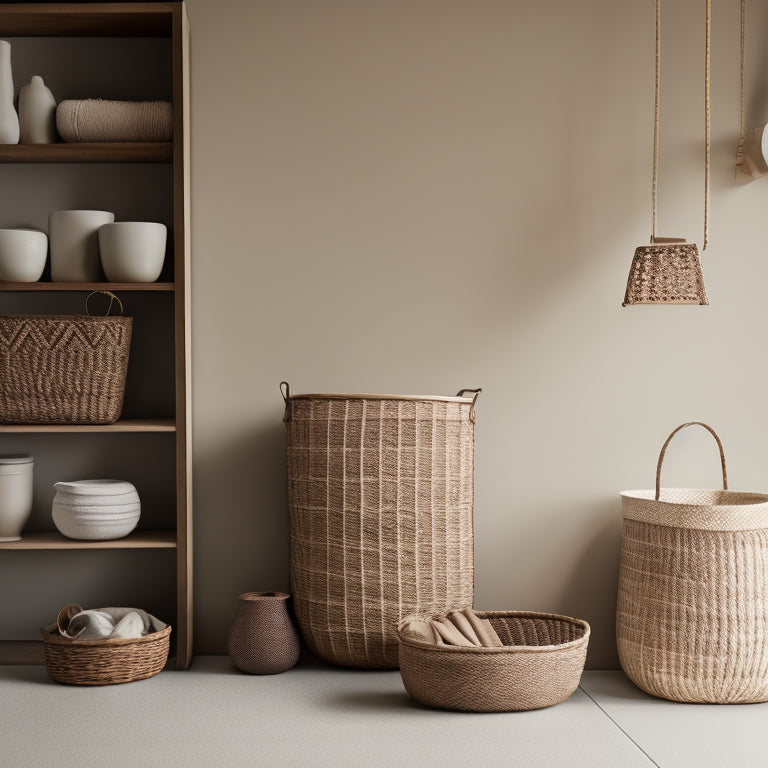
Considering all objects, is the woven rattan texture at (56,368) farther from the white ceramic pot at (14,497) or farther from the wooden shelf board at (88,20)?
the wooden shelf board at (88,20)

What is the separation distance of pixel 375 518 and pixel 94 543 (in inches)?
36.8

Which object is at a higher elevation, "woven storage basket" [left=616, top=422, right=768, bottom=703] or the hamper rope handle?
the hamper rope handle

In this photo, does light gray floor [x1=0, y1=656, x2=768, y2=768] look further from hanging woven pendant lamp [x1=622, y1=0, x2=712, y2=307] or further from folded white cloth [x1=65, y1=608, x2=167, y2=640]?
hanging woven pendant lamp [x1=622, y1=0, x2=712, y2=307]

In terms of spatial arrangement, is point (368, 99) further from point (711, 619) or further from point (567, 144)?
point (711, 619)

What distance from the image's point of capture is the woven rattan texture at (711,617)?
2695 mm

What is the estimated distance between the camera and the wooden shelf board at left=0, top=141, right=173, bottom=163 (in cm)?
304

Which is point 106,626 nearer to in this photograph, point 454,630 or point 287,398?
point 287,398

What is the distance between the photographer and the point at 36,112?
307 cm

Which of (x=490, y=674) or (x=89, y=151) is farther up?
(x=89, y=151)

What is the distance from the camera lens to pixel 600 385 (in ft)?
10.7

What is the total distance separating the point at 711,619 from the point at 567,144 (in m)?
1.69

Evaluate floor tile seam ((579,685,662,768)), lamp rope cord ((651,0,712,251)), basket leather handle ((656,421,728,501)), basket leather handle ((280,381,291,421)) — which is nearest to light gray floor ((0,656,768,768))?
floor tile seam ((579,685,662,768))

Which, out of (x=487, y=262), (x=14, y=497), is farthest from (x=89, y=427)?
(x=487, y=262)

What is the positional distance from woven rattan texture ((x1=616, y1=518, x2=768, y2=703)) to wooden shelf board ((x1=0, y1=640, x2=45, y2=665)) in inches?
79.5
